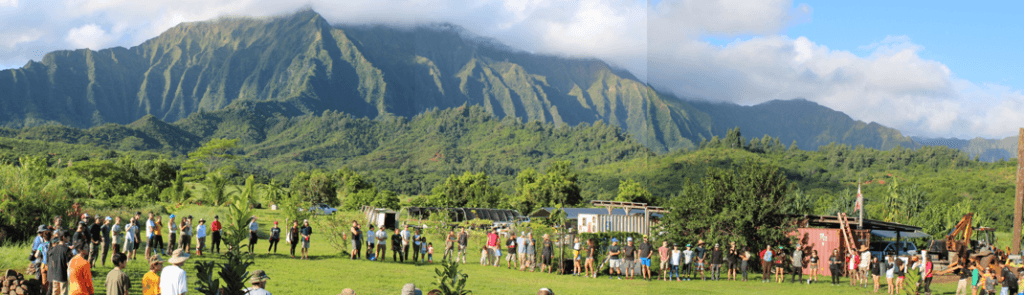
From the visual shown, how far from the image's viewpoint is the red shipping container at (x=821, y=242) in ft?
65.6

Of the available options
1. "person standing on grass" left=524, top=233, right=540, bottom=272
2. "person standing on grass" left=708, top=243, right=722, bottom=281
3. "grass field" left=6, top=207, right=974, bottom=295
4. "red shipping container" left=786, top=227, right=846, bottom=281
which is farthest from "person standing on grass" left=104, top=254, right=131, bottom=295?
"red shipping container" left=786, top=227, right=846, bottom=281

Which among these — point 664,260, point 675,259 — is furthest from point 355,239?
point 675,259

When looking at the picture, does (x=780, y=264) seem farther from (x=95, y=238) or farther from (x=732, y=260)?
(x=95, y=238)

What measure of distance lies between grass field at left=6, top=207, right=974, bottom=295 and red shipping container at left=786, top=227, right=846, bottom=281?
151 centimetres

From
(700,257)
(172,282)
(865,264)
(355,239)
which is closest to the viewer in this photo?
(172,282)

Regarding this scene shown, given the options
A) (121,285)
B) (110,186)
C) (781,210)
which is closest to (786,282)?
(781,210)

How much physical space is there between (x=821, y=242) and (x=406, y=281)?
1314 centimetres

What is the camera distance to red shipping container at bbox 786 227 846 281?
787 inches

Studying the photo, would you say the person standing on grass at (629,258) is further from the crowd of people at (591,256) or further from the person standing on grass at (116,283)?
the person standing on grass at (116,283)

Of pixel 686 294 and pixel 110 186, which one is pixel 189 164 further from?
pixel 686 294

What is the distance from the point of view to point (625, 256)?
1758 centimetres

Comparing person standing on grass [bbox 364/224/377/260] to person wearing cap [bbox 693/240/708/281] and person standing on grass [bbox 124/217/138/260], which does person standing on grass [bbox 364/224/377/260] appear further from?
person wearing cap [bbox 693/240/708/281]

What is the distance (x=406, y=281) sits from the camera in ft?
48.4

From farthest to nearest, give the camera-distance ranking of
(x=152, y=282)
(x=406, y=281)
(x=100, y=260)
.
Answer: (x=100, y=260) < (x=406, y=281) < (x=152, y=282)
